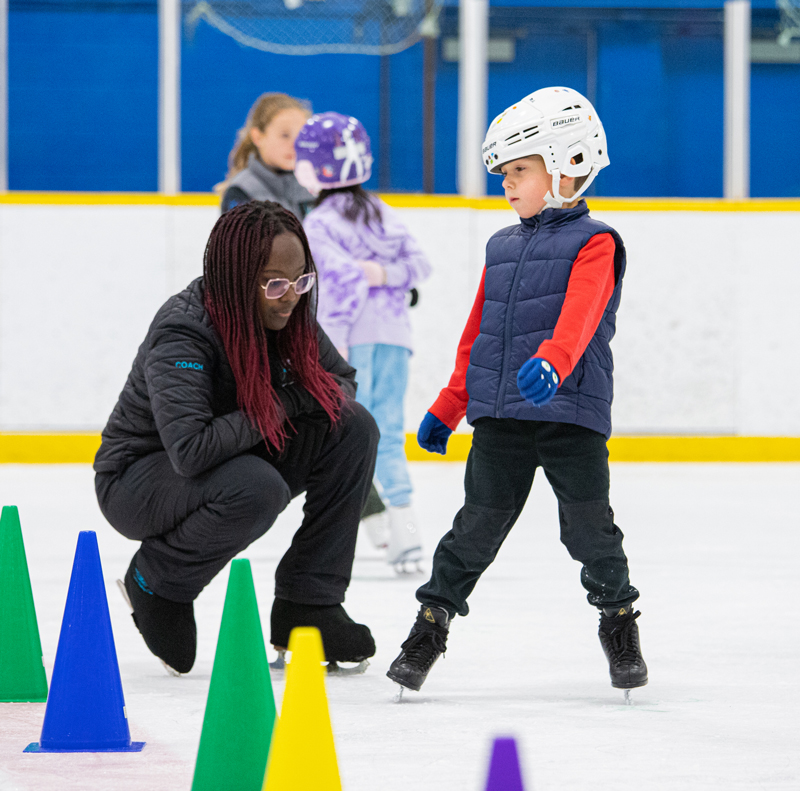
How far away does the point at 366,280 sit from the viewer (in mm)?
3613

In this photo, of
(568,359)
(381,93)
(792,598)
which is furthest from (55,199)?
(568,359)

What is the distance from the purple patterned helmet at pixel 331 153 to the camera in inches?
141

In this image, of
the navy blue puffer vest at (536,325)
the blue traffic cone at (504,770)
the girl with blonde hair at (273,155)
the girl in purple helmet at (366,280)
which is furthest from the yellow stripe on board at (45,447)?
the blue traffic cone at (504,770)

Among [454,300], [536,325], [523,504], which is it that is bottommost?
[523,504]

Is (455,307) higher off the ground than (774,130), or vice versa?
(774,130)

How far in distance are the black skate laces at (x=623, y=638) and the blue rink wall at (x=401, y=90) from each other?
4.61 m

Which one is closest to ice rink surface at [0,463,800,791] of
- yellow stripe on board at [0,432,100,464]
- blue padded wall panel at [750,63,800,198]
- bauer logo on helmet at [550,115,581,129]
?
bauer logo on helmet at [550,115,581,129]

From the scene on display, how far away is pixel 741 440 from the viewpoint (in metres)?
6.53

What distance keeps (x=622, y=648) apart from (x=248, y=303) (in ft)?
2.81

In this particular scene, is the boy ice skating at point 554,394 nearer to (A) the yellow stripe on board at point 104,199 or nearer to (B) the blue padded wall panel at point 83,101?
(A) the yellow stripe on board at point 104,199

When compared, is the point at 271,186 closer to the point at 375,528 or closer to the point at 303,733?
the point at 375,528

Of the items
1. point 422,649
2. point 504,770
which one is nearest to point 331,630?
point 422,649

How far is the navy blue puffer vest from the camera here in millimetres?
2283

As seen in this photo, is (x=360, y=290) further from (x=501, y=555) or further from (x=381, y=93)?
(x=381, y=93)
